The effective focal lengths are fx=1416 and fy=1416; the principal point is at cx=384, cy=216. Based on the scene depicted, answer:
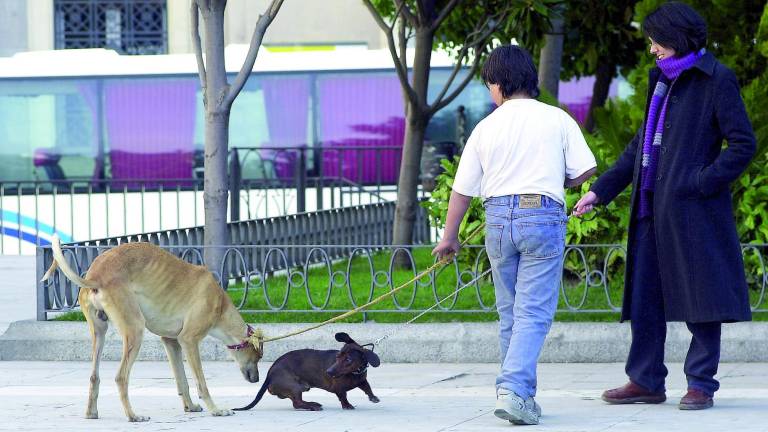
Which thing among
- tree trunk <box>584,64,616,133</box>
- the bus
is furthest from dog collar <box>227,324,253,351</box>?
the bus

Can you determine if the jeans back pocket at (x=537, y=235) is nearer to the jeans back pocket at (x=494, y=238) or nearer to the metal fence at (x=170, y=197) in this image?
the jeans back pocket at (x=494, y=238)

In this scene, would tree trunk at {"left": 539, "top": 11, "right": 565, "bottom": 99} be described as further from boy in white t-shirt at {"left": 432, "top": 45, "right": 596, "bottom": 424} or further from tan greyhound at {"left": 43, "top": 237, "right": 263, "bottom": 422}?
boy in white t-shirt at {"left": 432, "top": 45, "right": 596, "bottom": 424}

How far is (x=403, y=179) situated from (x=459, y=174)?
6.95 meters

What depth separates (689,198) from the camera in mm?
6297

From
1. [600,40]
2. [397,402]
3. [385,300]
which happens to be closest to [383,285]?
[385,300]

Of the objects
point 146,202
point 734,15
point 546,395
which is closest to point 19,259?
point 146,202

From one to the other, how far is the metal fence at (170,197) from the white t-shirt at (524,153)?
12161 mm

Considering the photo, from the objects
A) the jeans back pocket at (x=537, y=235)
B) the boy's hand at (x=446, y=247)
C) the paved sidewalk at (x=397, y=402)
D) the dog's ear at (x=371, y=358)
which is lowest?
the paved sidewalk at (x=397, y=402)

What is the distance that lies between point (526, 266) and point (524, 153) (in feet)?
Answer: 1.58

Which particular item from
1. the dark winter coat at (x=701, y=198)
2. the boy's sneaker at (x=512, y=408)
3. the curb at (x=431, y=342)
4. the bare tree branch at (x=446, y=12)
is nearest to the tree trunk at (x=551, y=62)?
the bare tree branch at (x=446, y=12)

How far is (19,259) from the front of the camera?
58.7ft

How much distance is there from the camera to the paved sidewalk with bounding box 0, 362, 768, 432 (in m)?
6.17

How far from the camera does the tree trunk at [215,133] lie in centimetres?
977

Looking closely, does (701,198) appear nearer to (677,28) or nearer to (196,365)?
(677,28)
